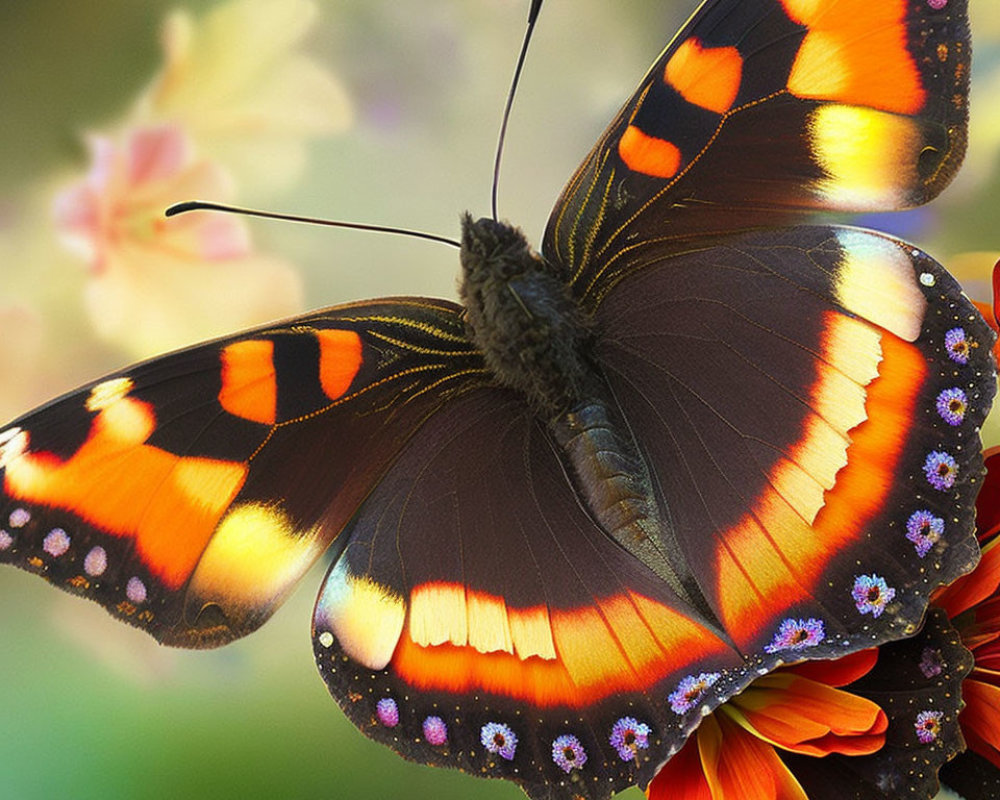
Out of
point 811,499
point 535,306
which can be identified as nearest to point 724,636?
point 811,499

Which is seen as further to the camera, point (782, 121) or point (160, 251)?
point (160, 251)

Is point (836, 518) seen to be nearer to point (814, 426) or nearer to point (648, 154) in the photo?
point (814, 426)

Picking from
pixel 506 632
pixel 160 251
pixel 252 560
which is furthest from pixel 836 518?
pixel 160 251

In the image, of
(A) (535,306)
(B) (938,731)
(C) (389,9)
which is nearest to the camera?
(B) (938,731)

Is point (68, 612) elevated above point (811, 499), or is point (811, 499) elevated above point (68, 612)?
point (68, 612)

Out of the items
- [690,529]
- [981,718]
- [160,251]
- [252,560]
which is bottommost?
[981,718]

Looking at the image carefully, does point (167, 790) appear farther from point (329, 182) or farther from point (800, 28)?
point (800, 28)

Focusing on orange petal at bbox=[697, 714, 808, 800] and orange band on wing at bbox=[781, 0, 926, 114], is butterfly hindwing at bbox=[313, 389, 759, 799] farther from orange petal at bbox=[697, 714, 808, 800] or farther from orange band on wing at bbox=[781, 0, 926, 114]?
orange band on wing at bbox=[781, 0, 926, 114]

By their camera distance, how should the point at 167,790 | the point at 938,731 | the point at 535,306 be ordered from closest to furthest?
1. the point at 938,731
2. the point at 535,306
3. the point at 167,790
